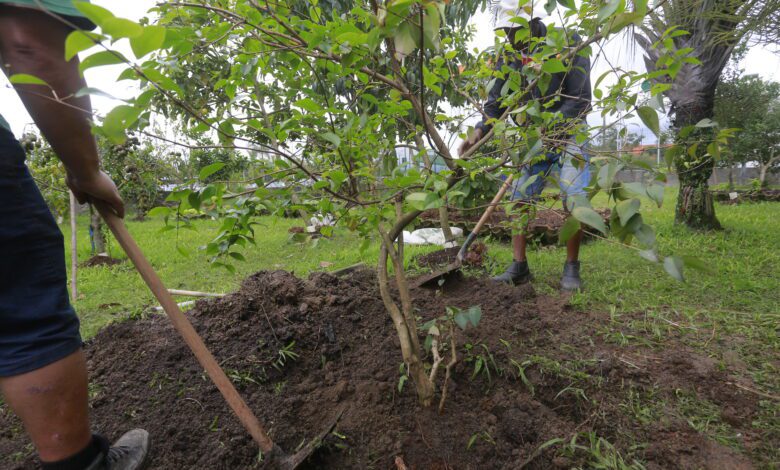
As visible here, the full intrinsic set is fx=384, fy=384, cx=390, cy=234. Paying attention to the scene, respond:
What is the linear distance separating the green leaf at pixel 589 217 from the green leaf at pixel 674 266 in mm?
125

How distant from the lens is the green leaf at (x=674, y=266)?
632 millimetres

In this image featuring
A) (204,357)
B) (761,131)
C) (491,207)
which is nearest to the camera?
(204,357)

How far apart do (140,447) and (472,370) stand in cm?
128

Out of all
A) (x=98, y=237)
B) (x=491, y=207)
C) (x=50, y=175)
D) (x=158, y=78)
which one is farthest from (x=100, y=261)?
(x=158, y=78)

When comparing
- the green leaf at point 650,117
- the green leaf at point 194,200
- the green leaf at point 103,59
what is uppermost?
the green leaf at point 103,59

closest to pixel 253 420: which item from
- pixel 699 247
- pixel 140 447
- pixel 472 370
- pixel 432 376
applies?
pixel 140 447

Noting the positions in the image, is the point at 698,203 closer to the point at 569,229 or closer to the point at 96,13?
the point at 569,229

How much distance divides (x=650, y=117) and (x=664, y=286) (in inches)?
86.9

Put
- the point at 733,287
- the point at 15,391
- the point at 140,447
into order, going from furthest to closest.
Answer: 1. the point at 733,287
2. the point at 140,447
3. the point at 15,391

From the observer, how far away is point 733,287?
2496 millimetres

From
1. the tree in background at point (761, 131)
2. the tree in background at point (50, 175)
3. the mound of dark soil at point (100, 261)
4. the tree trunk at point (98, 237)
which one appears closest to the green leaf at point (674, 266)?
the tree in background at point (50, 175)

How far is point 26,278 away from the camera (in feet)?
3.76

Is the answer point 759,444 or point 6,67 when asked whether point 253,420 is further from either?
point 759,444

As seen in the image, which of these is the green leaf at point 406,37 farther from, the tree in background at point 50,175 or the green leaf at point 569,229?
the tree in background at point 50,175
